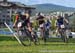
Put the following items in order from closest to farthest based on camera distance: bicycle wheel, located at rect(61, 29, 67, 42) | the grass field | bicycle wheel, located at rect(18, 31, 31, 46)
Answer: the grass field < bicycle wheel, located at rect(18, 31, 31, 46) < bicycle wheel, located at rect(61, 29, 67, 42)

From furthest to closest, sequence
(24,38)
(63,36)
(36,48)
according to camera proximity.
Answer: (63,36), (24,38), (36,48)

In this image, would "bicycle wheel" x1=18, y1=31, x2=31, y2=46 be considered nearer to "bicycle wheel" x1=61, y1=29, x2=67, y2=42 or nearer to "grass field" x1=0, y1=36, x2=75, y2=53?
"grass field" x1=0, y1=36, x2=75, y2=53

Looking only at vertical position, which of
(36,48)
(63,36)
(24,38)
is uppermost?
(36,48)

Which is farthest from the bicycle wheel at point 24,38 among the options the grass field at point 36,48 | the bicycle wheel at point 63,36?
the bicycle wheel at point 63,36

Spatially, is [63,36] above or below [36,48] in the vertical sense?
below

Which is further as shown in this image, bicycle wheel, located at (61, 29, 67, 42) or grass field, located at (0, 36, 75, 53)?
bicycle wheel, located at (61, 29, 67, 42)

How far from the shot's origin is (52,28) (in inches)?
928

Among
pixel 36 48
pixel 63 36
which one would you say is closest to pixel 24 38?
pixel 36 48

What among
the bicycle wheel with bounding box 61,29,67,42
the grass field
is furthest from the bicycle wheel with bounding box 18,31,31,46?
the bicycle wheel with bounding box 61,29,67,42

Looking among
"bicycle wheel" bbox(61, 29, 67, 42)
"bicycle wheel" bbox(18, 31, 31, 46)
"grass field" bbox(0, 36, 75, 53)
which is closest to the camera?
"grass field" bbox(0, 36, 75, 53)

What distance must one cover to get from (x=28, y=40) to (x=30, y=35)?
0.81 ft

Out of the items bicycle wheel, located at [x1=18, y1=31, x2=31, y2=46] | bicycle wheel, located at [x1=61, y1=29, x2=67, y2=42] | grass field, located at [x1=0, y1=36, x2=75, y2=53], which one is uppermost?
grass field, located at [x1=0, y1=36, x2=75, y2=53]

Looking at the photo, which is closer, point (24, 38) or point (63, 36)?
point (24, 38)

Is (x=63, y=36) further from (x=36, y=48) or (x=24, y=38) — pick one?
(x=36, y=48)
